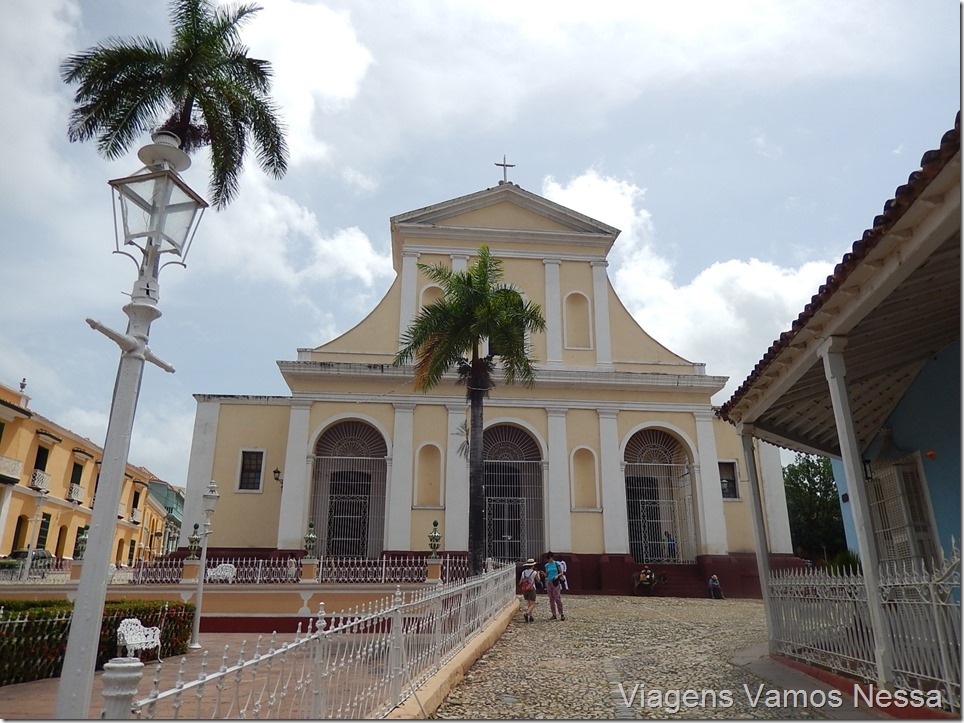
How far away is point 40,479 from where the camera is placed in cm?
2736

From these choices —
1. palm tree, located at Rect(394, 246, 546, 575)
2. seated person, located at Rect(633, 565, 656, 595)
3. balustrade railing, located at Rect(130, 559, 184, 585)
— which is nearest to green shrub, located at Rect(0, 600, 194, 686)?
balustrade railing, located at Rect(130, 559, 184, 585)

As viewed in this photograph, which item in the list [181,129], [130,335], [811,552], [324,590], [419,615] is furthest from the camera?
[811,552]

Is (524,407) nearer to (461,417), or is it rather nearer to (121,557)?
(461,417)

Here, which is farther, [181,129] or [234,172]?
[234,172]

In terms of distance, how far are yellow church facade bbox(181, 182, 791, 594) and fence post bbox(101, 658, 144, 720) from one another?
54.4 ft

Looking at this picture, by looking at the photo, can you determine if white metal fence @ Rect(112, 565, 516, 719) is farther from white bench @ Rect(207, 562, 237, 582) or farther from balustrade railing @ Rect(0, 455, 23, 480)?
balustrade railing @ Rect(0, 455, 23, 480)

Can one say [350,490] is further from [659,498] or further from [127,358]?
[127,358]

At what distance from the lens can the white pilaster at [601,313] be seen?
21375 millimetres

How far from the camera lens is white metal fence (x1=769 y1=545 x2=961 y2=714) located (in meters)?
4.58

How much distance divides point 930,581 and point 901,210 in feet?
8.42

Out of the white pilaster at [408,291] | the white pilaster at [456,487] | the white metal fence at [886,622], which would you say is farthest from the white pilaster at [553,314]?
the white metal fence at [886,622]

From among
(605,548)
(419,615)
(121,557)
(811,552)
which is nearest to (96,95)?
(419,615)

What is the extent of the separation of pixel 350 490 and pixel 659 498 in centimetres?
937

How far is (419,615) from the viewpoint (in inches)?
222
